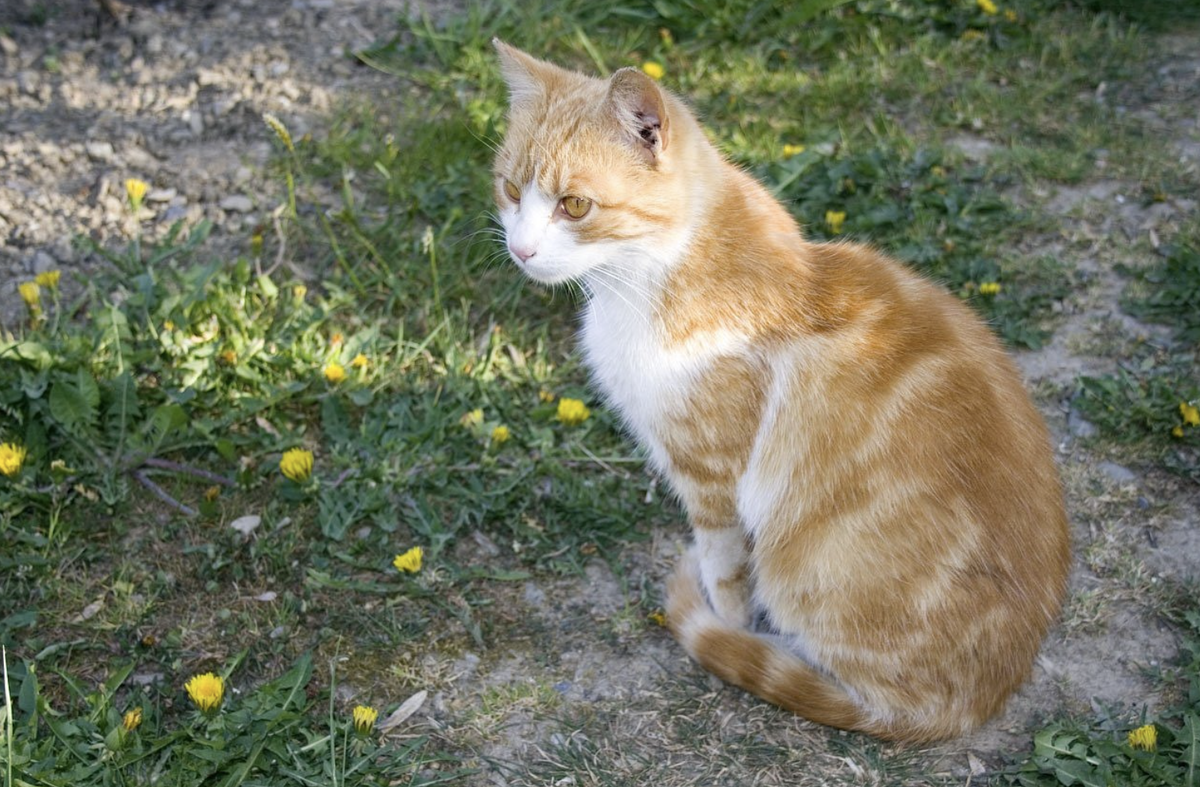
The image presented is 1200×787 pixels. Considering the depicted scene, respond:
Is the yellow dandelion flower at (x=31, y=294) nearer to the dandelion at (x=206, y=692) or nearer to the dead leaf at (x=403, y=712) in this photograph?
the dandelion at (x=206, y=692)

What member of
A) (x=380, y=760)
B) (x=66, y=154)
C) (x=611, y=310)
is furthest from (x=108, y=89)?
(x=380, y=760)

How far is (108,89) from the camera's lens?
4.43m

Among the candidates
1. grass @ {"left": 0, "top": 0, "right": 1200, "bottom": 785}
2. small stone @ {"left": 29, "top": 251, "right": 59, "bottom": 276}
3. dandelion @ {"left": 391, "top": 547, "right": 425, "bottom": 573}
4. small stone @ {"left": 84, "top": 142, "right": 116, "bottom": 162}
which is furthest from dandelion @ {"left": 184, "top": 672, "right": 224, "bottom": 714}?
small stone @ {"left": 84, "top": 142, "right": 116, "bottom": 162}

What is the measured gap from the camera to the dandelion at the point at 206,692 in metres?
2.54

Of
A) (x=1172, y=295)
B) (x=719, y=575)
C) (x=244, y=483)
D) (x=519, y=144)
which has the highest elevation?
(x=519, y=144)

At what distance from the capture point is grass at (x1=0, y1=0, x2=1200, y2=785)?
2686mm

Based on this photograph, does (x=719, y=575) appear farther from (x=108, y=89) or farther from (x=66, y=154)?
(x=108, y=89)

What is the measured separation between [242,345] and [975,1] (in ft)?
11.7

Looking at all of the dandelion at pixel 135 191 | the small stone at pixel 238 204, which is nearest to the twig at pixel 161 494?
the dandelion at pixel 135 191

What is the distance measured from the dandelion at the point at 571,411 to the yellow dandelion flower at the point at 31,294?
5.49 feet

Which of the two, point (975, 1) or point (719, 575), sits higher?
point (975, 1)

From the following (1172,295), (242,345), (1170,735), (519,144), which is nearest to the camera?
(1170,735)

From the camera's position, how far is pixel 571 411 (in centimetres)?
337

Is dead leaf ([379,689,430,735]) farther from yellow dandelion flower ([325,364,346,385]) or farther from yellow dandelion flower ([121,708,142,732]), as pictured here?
yellow dandelion flower ([325,364,346,385])
